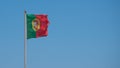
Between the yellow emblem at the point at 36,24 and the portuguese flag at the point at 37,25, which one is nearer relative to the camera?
the portuguese flag at the point at 37,25

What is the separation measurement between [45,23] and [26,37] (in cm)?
274

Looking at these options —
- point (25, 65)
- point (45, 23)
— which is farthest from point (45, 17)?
point (25, 65)

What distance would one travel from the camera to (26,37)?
51844mm

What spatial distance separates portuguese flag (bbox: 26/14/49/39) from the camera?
52750mm

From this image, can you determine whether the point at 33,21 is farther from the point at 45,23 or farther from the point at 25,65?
the point at 25,65

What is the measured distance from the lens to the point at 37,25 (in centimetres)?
5328

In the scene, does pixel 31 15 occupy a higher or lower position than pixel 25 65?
higher

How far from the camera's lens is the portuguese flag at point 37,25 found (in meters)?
52.8

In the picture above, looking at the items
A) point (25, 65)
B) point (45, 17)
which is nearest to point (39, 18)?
point (45, 17)

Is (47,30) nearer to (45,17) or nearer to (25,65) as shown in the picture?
(45,17)

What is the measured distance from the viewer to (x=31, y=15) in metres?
53.0

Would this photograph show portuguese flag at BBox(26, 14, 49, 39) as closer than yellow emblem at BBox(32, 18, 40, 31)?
Yes

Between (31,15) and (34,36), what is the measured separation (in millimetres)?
2195

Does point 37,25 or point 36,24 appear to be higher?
point 36,24
